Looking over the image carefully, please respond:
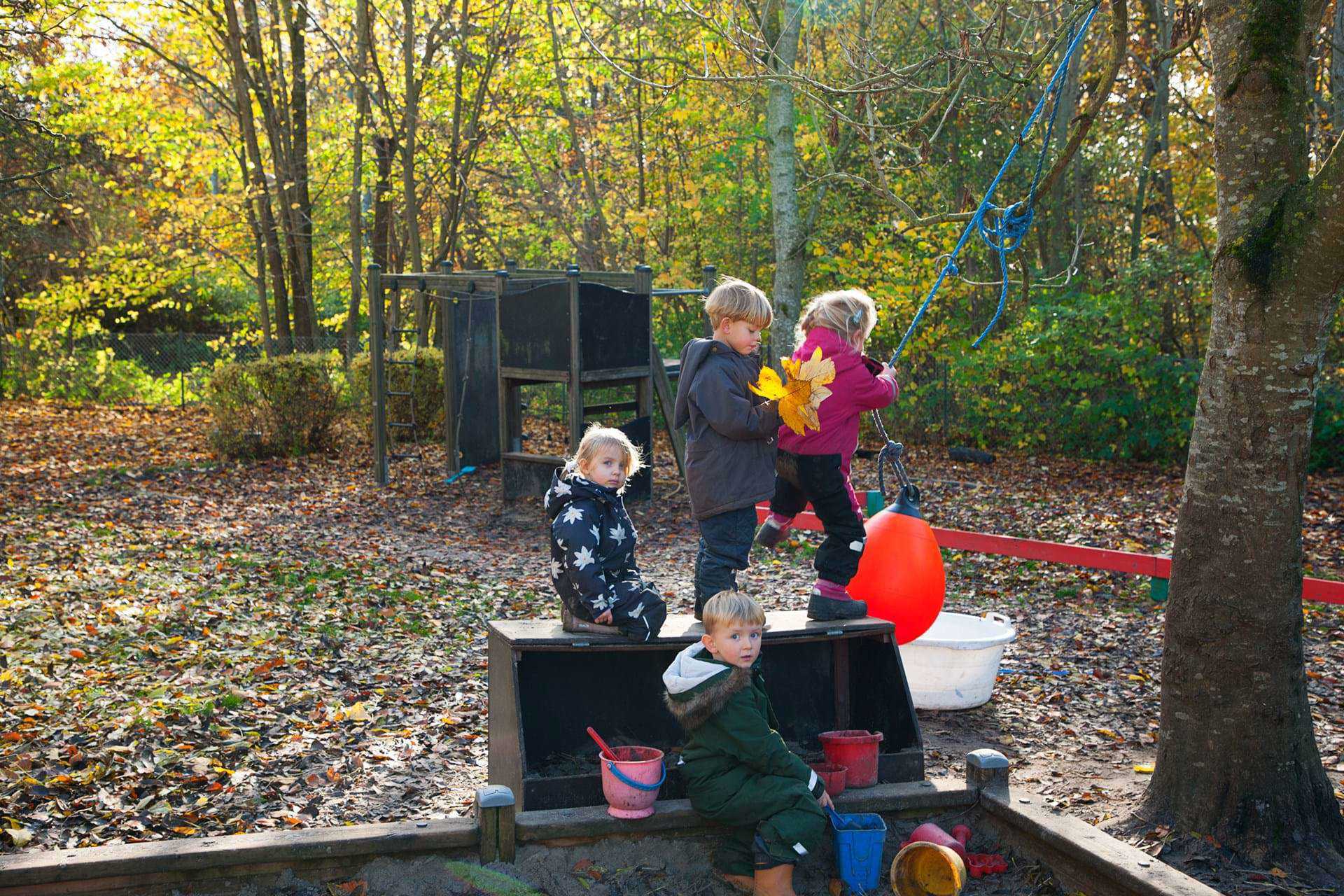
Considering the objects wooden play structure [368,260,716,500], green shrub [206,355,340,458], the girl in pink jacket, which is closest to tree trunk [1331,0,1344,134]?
wooden play structure [368,260,716,500]

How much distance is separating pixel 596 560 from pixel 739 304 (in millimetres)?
1152

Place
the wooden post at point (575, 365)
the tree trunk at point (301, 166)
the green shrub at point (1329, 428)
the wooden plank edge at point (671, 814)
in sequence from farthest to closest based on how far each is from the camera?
the tree trunk at point (301, 166) < the green shrub at point (1329, 428) < the wooden post at point (575, 365) < the wooden plank edge at point (671, 814)

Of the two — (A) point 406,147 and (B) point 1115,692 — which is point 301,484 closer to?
(A) point 406,147

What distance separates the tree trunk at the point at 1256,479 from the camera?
361 centimetres

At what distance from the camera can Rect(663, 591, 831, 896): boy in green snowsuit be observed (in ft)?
11.5

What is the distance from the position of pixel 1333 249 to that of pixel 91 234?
21962mm

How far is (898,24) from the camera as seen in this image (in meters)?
15.8

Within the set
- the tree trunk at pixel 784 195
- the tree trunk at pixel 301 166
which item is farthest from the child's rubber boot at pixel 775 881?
the tree trunk at pixel 301 166

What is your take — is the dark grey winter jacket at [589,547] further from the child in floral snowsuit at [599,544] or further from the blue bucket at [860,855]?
the blue bucket at [860,855]

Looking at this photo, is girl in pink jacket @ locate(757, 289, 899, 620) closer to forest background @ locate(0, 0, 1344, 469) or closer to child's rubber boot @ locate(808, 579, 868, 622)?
child's rubber boot @ locate(808, 579, 868, 622)

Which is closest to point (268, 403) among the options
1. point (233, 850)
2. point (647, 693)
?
point (647, 693)

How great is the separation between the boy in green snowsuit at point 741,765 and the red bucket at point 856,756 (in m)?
0.33

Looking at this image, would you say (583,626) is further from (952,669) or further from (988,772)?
(952,669)

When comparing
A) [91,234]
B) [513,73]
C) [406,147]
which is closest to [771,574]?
[406,147]
